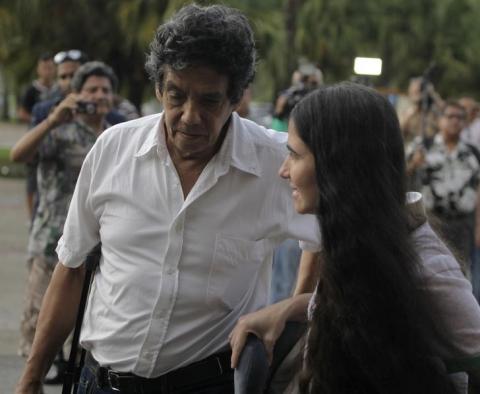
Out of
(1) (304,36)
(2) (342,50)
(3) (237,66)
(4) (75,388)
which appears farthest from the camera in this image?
(2) (342,50)

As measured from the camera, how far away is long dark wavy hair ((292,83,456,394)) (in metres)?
2.56

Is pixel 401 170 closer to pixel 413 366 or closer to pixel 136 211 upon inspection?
pixel 413 366

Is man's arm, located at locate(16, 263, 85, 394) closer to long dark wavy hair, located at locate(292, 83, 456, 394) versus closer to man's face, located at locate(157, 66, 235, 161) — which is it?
man's face, located at locate(157, 66, 235, 161)

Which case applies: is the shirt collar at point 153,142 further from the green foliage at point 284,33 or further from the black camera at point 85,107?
the green foliage at point 284,33

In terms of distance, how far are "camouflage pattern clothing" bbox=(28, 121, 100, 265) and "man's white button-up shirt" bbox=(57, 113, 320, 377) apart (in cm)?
319

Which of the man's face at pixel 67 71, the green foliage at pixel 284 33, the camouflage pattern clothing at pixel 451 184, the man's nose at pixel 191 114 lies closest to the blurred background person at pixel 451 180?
the camouflage pattern clothing at pixel 451 184

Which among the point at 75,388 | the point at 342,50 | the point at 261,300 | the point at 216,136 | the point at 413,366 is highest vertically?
the point at 216,136

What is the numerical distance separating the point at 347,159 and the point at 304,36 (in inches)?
1116

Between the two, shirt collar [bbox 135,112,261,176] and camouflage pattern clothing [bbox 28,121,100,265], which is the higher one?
shirt collar [bbox 135,112,261,176]

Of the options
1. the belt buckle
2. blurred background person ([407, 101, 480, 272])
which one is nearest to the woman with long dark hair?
the belt buckle

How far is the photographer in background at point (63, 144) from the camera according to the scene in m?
6.64

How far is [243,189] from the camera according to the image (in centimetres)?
344

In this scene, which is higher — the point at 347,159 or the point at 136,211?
the point at 347,159

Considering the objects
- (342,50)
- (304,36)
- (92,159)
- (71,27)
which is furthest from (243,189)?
(342,50)
